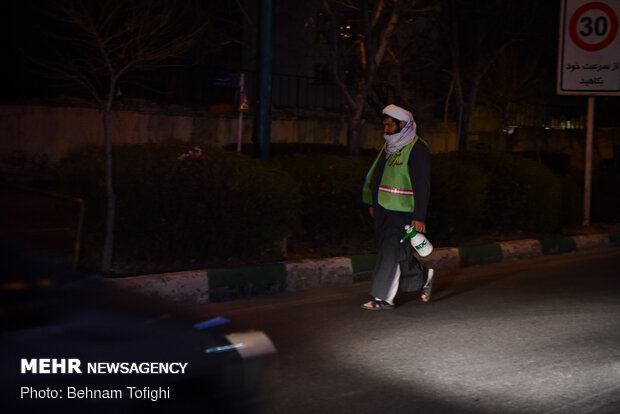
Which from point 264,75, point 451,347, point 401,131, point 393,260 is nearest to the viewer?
point 451,347

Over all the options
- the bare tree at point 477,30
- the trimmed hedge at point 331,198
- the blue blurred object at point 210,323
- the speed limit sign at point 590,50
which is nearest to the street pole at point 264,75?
the trimmed hedge at point 331,198

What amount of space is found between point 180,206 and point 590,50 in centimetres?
770

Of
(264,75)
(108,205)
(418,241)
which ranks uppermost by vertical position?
(264,75)

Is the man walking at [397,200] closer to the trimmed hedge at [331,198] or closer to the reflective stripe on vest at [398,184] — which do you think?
the reflective stripe on vest at [398,184]

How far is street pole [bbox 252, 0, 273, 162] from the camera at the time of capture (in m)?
8.84

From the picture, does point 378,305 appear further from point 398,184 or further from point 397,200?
point 398,184

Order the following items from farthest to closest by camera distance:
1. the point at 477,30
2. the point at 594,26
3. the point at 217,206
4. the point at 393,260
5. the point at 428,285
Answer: the point at 477,30
the point at 594,26
the point at 217,206
the point at 428,285
the point at 393,260

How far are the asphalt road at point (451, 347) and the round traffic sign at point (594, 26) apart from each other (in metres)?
4.93

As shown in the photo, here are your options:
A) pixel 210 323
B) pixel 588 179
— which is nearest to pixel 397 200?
pixel 210 323

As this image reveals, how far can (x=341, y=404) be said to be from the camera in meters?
4.62

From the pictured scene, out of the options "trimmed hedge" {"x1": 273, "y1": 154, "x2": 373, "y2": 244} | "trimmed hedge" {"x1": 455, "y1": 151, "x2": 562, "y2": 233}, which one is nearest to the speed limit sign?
"trimmed hedge" {"x1": 455, "y1": 151, "x2": 562, "y2": 233}

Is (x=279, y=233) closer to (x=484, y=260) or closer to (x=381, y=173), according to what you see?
(x=381, y=173)

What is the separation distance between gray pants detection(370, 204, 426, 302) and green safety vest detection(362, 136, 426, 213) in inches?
3.3

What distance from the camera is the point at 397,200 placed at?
684 centimetres
